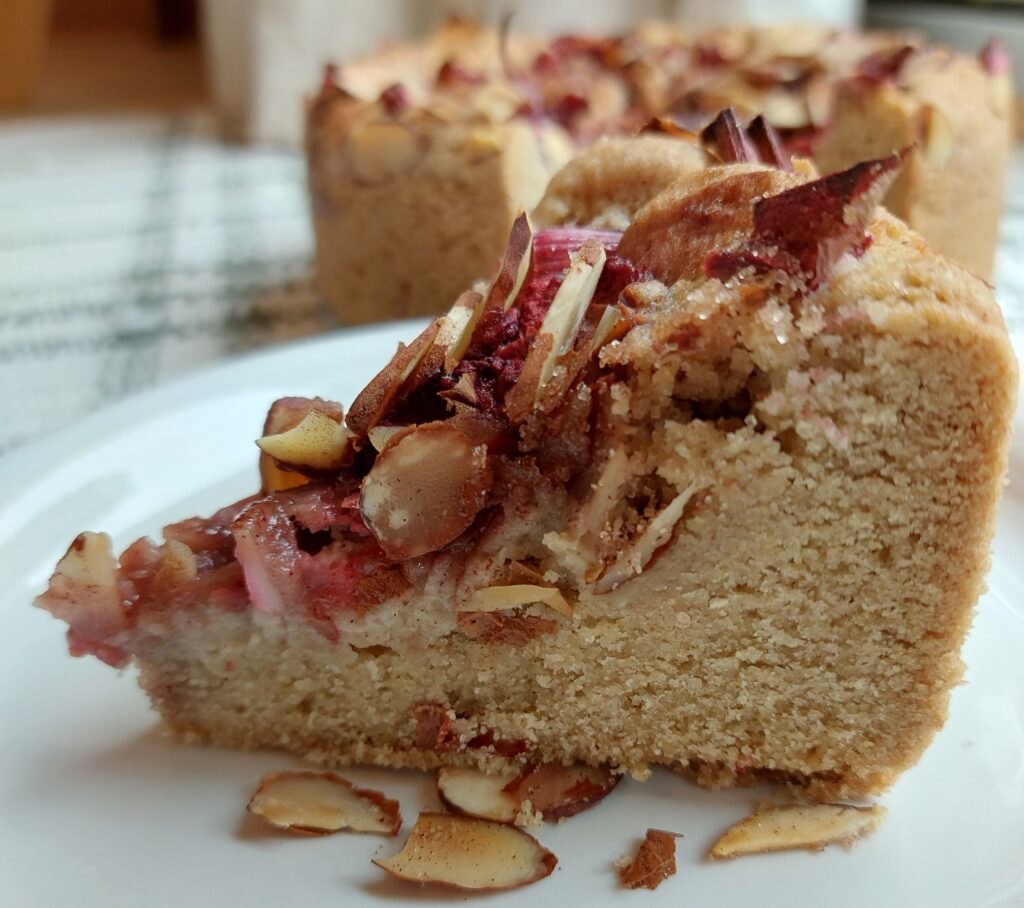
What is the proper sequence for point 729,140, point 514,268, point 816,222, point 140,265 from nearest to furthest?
point 816,222
point 514,268
point 729,140
point 140,265

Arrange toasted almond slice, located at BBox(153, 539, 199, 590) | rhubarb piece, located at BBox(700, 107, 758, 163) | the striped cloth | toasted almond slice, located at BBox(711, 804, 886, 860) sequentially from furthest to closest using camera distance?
the striped cloth → rhubarb piece, located at BBox(700, 107, 758, 163) → toasted almond slice, located at BBox(153, 539, 199, 590) → toasted almond slice, located at BBox(711, 804, 886, 860)

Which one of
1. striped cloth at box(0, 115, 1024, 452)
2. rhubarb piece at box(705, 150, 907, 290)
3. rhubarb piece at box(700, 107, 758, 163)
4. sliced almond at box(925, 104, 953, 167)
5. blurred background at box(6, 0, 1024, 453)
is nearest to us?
rhubarb piece at box(705, 150, 907, 290)

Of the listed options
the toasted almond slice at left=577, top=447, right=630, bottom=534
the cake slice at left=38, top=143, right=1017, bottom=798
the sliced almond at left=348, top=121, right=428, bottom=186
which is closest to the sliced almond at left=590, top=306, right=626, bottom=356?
the cake slice at left=38, top=143, right=1017, bottom=798

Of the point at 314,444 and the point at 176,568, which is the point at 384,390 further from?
the point at 176,568

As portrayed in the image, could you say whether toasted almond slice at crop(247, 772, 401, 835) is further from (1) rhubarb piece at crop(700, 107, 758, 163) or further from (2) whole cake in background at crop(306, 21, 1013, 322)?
(2) whole cake in background at crop(306, 21, 1013, 322)

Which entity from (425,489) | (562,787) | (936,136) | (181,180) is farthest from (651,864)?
(181,180)

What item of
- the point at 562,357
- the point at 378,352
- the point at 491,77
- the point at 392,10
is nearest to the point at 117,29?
the point at 392,10
